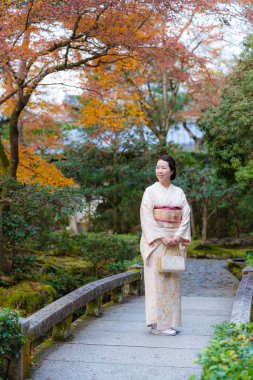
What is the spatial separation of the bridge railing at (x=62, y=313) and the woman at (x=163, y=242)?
92 cm

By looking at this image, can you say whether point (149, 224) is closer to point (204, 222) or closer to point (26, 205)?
point (26, 205)

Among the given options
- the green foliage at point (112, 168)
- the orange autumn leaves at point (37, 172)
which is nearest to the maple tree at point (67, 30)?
the orange autumn leaves at point (37, 172)

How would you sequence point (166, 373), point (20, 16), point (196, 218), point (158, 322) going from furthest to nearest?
1. point (196, 218)
2. point (20, 16)
3. point (158, 322)
4. point (166, 373)

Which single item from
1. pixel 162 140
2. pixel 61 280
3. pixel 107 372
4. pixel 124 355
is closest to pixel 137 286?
pixel 61 280

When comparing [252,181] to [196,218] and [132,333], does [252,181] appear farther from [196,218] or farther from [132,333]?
[196,218]

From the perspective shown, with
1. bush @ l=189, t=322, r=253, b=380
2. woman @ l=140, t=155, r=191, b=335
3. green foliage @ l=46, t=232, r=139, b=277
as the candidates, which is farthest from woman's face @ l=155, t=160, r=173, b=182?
green foliage @ l=46, t=232, r=139, b=277

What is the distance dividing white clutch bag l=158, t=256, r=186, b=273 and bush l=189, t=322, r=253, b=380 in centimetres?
258

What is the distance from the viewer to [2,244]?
9.62m

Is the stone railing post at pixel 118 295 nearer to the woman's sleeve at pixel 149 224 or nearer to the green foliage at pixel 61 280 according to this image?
the green foliage at pixel 61 280

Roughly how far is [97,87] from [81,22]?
3413mm

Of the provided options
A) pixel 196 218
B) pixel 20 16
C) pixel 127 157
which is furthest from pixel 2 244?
pixel 196 218

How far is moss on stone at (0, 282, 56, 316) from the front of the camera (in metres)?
8.68

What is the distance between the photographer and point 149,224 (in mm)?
6238

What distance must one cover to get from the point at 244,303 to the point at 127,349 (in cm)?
148
